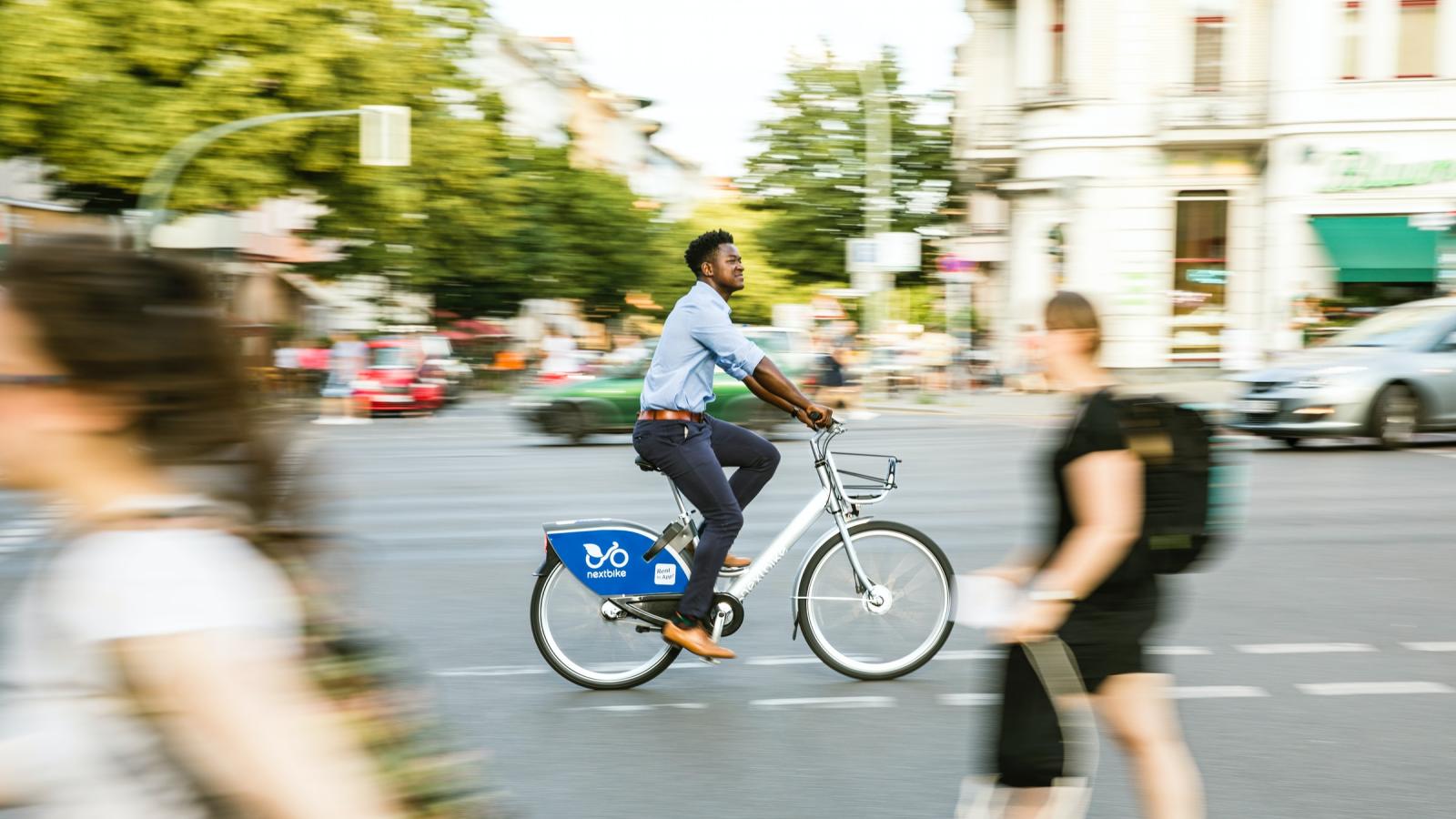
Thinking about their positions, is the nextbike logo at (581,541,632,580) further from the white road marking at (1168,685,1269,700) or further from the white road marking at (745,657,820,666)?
the white road marking at (1168,685,1269,700)

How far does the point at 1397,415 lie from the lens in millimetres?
16188

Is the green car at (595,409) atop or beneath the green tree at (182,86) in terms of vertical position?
beneath

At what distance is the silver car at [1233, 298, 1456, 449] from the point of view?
15.9m

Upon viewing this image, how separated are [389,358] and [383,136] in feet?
14.6

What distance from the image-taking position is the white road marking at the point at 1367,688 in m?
5.91

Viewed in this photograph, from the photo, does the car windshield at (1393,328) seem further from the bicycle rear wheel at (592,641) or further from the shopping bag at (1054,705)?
the shopping bag at (1054,705)

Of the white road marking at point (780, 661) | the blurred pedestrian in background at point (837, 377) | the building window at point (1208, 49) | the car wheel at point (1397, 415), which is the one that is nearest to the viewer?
the white road marking at point (780, 661)

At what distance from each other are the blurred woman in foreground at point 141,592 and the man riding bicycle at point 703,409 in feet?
13.5

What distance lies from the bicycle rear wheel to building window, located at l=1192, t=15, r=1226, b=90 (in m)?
25.8

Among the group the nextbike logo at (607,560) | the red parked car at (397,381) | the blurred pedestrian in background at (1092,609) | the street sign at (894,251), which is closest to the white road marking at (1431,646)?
the nextbike logo at (607,560)

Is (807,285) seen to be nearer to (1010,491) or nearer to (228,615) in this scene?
(1010,491)

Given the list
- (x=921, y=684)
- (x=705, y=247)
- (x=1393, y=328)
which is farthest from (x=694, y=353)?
(x=1393, y=328)

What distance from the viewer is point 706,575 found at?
236 inches

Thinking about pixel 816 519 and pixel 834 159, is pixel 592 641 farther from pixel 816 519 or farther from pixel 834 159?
pixel 834 159
